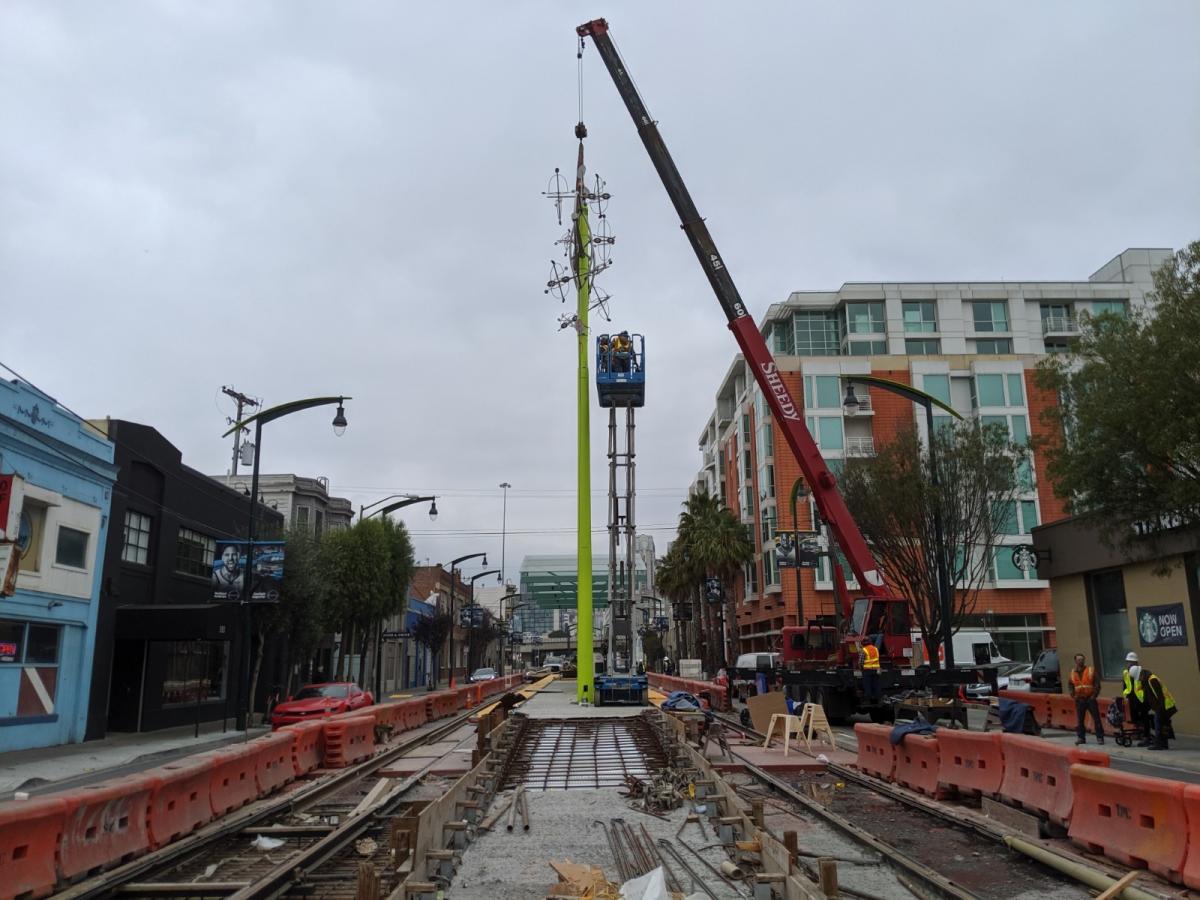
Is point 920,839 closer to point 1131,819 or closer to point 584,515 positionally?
point 1131,819

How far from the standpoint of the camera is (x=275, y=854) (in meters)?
9.69

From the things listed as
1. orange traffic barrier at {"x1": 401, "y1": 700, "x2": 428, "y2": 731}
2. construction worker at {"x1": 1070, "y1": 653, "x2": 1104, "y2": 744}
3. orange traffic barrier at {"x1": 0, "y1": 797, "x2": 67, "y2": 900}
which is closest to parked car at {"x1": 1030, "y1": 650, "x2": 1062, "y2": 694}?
construction worker at {"x1": 1070, "y1": 653, "x2": 1104, "y2": 744}

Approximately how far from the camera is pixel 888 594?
2394 centimetres

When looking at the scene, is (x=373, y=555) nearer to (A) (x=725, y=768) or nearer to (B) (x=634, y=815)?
(A) (x=725, y=768)

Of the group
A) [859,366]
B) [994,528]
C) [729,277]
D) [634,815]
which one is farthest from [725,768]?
[859,366]

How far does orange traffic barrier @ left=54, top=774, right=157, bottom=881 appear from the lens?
8086mm

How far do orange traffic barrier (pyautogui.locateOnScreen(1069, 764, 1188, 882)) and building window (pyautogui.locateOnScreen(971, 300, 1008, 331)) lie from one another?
63653mm

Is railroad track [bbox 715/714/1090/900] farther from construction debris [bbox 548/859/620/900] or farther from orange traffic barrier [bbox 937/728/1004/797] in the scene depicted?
construction debris [bbox 548/859/620/900]

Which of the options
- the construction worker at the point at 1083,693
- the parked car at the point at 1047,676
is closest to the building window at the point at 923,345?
the parked car at the point at 1047,676

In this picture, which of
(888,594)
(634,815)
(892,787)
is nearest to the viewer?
(634,815)

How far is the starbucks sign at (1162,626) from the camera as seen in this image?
23.1 meters

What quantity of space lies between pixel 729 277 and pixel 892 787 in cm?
1472

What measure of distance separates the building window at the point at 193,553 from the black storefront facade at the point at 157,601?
0.11 ft

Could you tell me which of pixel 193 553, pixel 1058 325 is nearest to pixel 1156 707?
pixel 193 553
